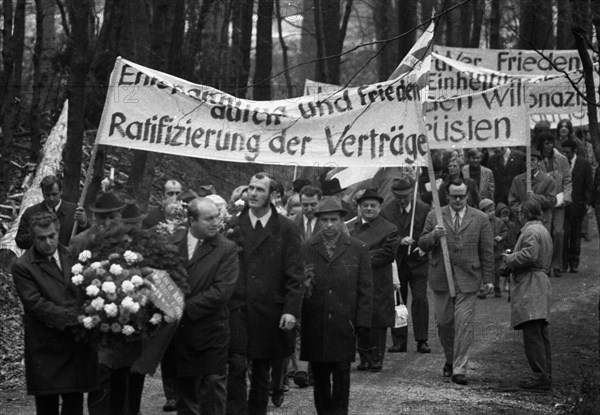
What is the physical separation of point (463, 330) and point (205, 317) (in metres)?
4.33

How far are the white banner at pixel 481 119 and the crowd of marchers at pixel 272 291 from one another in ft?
2.66

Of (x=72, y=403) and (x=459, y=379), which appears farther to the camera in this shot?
(x=459, y=379)

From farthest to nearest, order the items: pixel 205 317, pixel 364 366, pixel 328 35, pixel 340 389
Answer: pixel 328 35, pixel 364 366, pixel 340 389, pixel 205 317

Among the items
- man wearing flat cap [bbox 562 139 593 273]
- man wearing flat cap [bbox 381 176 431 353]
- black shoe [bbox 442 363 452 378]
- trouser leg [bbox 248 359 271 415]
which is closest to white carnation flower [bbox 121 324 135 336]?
trouser leg [bbox 248 359 271 415]

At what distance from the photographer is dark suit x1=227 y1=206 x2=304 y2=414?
34.7 feet

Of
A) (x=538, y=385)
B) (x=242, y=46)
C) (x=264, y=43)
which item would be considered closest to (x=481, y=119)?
(x=538, y=385)

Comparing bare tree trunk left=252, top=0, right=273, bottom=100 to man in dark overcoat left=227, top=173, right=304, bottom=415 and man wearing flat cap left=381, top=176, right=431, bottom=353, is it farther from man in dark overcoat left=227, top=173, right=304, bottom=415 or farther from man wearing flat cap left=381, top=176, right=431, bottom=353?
man in dark overcoat left=227, top=173, right=304, bottom=415

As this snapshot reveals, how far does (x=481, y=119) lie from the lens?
595 inches

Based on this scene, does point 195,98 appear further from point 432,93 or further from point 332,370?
point 432,93

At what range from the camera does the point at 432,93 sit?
68.1ft

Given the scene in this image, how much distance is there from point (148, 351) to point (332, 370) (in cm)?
173

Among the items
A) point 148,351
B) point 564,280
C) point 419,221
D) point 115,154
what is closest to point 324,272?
point 148,351

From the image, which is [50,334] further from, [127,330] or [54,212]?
[54,212]

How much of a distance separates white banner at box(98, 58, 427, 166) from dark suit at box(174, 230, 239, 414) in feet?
9.62
